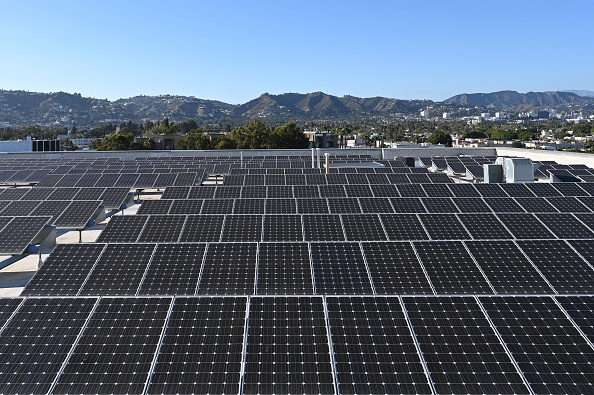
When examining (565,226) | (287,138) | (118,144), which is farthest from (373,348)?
(118,144)

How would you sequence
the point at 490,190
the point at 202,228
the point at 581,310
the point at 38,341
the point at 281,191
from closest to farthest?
the point at 38,341
the point at 581,310
the point at 202,228
the point at 490,190
the point at 281,191

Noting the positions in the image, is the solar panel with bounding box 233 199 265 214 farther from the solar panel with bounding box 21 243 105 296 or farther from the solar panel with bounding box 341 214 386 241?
the solar panel with bounding box 21 243 105 296

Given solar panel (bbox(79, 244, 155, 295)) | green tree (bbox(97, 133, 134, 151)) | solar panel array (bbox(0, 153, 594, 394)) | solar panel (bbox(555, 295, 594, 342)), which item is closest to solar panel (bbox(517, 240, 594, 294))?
solar panel array (bbox(0, 153, 594, 394))

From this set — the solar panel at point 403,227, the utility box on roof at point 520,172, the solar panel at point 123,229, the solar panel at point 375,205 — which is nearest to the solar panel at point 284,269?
the solar panel at point 403,227

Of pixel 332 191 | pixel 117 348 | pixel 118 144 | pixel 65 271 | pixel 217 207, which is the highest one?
pixel 118 144

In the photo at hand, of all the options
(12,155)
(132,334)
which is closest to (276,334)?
(132,334)

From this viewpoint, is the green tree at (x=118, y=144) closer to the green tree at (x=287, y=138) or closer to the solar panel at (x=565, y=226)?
the green tree at (x=287, y=138)

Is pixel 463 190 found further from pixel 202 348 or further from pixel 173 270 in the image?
pixel 202 348

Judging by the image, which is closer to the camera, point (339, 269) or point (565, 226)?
point (339, 269)
